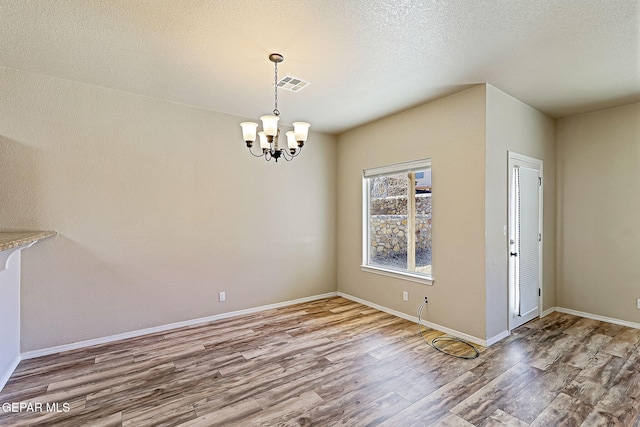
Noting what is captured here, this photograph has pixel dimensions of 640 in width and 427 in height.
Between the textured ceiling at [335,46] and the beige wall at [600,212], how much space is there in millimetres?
487

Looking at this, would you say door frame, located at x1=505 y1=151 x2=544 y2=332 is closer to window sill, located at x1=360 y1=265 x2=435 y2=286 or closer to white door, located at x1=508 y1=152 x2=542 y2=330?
white door, located at x1=508 y1=152 x2=542 y2=330

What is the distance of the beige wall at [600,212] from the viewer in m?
3.77

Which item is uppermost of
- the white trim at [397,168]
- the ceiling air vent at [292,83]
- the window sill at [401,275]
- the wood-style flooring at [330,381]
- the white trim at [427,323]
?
the ceiling air vent at [292,83]

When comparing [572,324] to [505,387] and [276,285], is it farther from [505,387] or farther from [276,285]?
[276,285]

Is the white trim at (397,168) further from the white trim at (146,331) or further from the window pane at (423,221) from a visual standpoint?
the white trim at (146,331)

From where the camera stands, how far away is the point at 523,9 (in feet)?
6.70

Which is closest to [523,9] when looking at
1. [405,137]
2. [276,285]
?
[405,137]

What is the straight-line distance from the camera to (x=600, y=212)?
4.02 metres

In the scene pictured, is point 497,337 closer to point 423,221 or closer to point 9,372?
point 423,221

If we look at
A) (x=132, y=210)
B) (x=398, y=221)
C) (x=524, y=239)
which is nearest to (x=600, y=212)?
(x=524, y=239)

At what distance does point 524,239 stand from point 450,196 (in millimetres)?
1180

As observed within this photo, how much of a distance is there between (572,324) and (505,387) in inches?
87.8

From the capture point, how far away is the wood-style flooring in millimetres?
2115

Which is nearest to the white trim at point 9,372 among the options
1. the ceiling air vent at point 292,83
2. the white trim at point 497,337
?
the ceiling air vent at point 292,83
